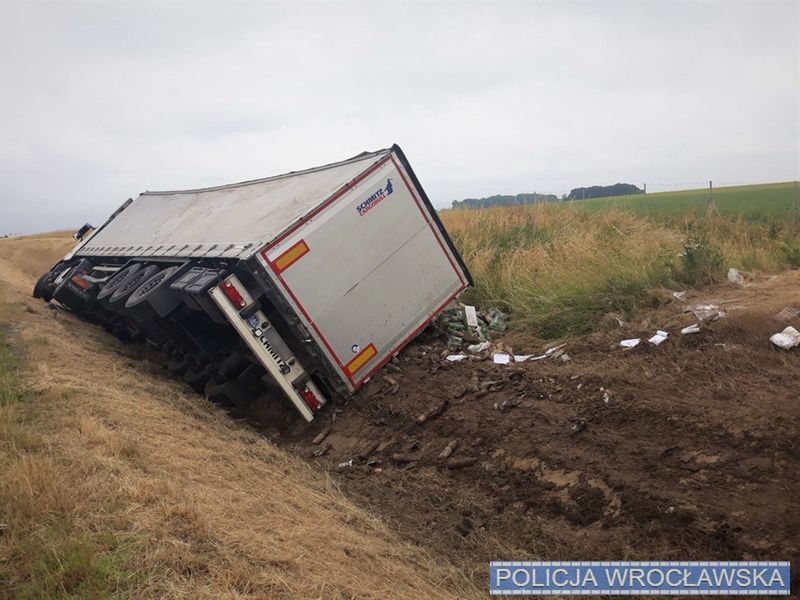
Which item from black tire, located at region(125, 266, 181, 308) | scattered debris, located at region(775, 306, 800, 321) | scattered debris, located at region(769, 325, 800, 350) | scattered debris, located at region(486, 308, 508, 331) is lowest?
scattered debris, located at region(486, 308, 508, 331)

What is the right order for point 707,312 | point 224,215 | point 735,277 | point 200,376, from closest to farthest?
1. point 707,312
2. point 735,277
3. point 200,376
4. point 224,215

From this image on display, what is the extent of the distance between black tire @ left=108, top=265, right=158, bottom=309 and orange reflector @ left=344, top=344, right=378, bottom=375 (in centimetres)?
338

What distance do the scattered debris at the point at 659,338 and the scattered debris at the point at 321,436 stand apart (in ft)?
11.1

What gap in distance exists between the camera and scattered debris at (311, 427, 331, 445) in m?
6.50

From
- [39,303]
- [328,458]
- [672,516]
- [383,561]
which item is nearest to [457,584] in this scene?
[383,561]

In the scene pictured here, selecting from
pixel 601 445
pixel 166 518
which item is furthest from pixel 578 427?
pixel 166 518

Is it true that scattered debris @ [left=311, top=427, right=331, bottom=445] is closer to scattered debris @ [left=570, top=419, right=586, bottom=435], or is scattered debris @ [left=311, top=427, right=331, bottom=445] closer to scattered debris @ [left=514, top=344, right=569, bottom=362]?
scattered debris @ [left=514, top=344, right=569, bottom=362]

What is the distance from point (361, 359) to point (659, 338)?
3045 millimetres

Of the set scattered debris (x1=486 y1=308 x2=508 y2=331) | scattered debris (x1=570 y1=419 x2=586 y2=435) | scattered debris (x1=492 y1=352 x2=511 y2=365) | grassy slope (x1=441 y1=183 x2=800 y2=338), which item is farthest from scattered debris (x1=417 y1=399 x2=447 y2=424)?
scattered debris (x1=486 y1=308 x2=508 y2=331)

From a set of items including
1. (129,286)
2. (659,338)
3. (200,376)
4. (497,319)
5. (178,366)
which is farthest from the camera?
(178,366)

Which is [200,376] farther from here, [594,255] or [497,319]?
[594,255]

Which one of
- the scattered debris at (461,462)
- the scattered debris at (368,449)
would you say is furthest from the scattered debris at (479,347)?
the scattered debris at (461,462)

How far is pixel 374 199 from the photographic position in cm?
687

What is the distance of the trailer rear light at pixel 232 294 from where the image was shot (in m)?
6.20
